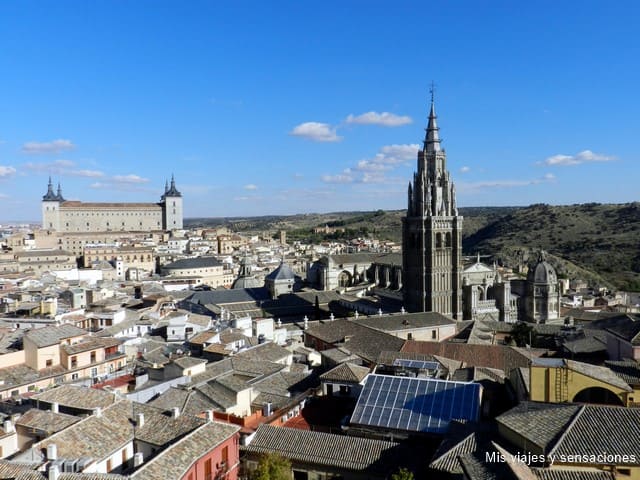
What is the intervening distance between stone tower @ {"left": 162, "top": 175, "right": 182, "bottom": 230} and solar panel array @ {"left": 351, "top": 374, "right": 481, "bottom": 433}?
140215 mm

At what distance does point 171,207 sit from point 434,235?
119 meters

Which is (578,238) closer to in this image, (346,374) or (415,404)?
(346,374)

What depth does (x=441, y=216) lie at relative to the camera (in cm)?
4747

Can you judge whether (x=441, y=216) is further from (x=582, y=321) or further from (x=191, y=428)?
(x=191, y=428)

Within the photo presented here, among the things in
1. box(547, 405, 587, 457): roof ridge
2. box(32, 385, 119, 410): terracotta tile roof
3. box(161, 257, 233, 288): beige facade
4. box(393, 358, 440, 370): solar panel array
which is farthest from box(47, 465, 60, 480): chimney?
box(161, 257, 233, 288): beige facade

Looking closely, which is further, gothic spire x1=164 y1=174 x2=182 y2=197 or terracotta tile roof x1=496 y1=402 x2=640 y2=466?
gothic spire x1=164 y1=174 x2=182 y2=197

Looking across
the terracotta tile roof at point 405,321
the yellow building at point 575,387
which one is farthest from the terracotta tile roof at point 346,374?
the terracotta tile roof at point 405,321

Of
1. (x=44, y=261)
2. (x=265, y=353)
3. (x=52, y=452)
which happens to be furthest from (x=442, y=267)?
(x=44, y=261)

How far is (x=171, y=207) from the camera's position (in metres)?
155

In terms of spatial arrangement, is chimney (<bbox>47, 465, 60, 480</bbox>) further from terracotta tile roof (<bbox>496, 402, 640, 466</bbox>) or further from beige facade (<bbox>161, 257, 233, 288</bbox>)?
beige facade (<bbox>161, 257, 233, 288</bbox>)

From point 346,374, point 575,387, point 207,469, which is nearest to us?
point 207,469

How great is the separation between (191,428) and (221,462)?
1437 mm

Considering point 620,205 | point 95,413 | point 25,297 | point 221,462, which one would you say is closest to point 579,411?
point 221,462

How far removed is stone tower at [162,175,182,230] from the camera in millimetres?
154500
